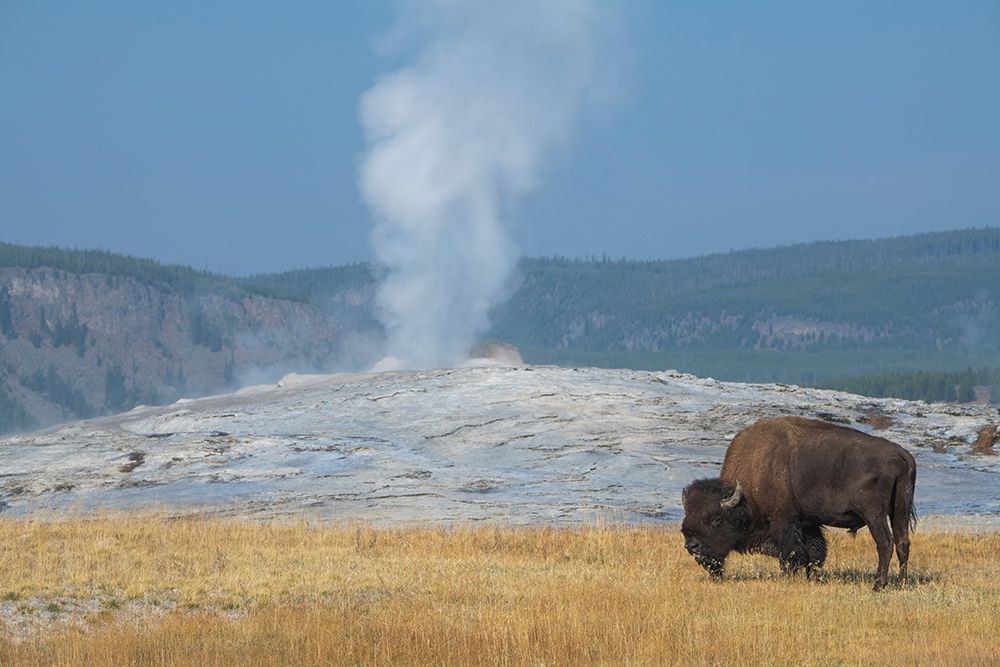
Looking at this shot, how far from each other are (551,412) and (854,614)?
2045 cm

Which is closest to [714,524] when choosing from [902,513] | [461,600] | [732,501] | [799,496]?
[732,501]

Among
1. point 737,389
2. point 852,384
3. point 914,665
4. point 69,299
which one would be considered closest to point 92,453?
point 737,389

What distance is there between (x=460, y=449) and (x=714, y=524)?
15788 millimetres

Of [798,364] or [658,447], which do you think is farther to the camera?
[798,364]

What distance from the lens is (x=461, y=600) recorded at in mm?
14812

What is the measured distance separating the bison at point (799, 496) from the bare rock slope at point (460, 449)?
6.66 meters

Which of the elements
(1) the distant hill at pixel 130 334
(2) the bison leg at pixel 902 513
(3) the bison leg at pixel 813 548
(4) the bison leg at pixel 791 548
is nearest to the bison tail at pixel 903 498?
(2) the bison leg at pixel 902 513

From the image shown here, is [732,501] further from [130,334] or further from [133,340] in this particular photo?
[130,334]

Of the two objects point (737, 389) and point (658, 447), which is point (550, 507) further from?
point (737, 389)

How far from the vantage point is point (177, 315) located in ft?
513

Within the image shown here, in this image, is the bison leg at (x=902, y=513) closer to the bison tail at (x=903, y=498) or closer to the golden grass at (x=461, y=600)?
the bison tail at (x=903, y=498)

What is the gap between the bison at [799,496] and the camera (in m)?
15.4

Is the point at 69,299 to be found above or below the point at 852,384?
above

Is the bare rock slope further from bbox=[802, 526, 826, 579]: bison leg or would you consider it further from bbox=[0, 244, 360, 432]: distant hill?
bbox=[0, 244, 360, 432]: distant hill
